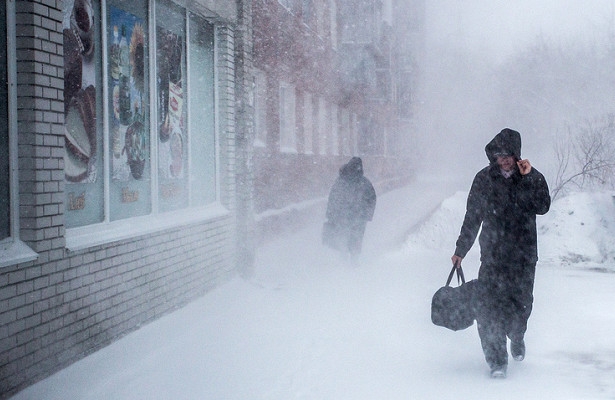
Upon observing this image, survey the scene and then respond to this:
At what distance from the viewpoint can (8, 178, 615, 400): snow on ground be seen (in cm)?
500

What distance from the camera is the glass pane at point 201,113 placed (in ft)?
28.0

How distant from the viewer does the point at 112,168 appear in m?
6.45

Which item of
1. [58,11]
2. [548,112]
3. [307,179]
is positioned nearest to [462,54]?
[548,112]

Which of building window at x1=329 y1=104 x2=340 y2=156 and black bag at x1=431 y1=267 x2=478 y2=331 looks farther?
building window at x1=329 y1=104 x2=340 y2=156

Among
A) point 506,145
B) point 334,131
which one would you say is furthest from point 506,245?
point 334,131

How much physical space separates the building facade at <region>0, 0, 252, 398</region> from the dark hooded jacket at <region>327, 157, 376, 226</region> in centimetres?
195

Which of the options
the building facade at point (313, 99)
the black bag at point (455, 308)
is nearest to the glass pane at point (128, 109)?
the black bag at point (455, 308)

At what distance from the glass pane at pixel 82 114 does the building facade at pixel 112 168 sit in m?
0.02

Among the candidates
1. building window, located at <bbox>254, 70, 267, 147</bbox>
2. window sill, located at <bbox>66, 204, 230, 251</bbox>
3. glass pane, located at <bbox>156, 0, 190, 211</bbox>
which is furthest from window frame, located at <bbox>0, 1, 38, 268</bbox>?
building window, located at <bbox>254, 70, 267, 147</bbox>

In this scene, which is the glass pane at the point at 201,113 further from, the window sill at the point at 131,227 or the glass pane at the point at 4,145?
the glass pane at the point at 4,145

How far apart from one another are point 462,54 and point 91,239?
92.8 m

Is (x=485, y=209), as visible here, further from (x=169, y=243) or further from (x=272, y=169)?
(x=272, y=169)

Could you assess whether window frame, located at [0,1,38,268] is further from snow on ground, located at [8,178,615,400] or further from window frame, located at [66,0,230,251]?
snow on ground, located at [8,178,615,400]

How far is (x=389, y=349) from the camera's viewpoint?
6207 millimetres
